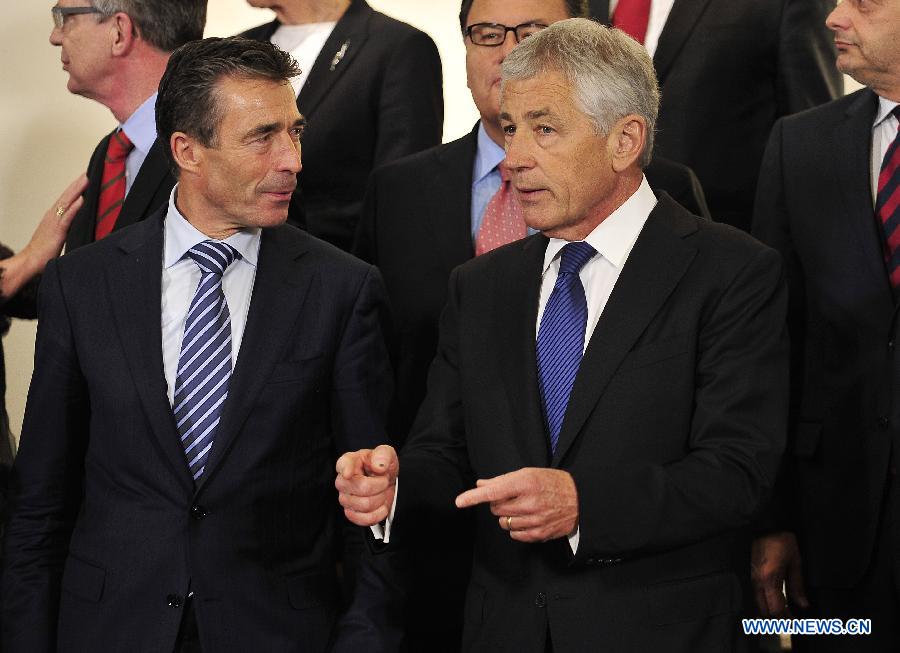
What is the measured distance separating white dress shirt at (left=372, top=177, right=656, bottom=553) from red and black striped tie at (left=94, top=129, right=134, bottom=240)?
143 cm

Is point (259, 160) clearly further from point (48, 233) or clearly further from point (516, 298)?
point (48, 233)

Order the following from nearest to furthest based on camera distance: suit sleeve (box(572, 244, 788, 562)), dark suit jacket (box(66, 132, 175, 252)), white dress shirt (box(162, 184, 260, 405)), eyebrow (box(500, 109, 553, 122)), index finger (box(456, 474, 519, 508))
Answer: index finger (box(456, 474, 519, 508))
suit sleeve (box(572, 244, 788, 562))
eyebrow (box(500, 109, 553, 122))
white dress shirt (box(162, 184, 260, 405))
dark suit jacket (box(66, 132, 175, 252))

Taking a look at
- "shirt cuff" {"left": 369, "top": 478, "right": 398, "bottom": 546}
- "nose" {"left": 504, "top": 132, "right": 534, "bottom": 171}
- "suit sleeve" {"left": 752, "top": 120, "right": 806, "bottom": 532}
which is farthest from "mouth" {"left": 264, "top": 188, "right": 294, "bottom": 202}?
"suit sleeve" {"left": 752, "top": 120, "right": 806, "bottom": 532}

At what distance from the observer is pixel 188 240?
2906mm

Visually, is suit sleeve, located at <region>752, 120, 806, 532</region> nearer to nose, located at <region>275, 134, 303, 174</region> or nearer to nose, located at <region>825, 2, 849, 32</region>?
nose, located at <region>825, 2, 849, 32</region>

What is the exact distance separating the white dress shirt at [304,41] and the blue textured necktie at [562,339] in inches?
64.1

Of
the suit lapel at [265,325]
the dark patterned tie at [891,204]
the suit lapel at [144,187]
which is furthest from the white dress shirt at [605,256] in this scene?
the suit lapel at [144,187]

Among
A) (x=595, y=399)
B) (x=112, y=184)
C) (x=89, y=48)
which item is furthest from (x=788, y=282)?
(x=89, y=48)

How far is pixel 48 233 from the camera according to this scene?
12.3 ft

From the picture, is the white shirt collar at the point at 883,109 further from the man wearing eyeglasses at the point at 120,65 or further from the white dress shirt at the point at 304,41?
the man wearing eyeglasses at the point at 120,65

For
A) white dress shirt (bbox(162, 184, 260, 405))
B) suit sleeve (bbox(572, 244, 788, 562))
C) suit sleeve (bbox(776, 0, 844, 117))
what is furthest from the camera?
suit sleeve (bbox(776, 0, 844, 117))

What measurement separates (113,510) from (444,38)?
291 cm

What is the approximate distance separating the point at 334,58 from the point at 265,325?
4.59 feet

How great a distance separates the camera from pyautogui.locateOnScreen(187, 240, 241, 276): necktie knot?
2855mm
